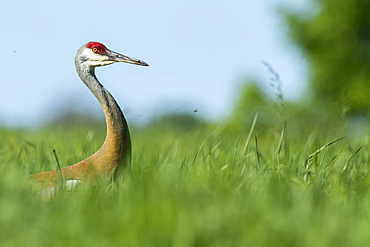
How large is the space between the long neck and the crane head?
0.25 feet

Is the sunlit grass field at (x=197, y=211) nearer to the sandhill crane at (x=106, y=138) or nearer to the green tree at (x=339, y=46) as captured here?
the sandhill crane at (x=106, y=138)

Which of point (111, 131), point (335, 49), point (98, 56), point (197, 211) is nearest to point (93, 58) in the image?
point (98, 56)

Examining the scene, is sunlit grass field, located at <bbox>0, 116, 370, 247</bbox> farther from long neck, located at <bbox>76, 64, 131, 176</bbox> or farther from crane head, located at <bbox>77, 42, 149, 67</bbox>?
crane head, located at <bbox>77, 42, 149, 67</bbox>

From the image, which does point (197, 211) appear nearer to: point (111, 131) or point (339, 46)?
point (111, 131)

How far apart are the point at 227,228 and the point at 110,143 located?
6.99ft

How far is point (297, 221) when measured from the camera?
8.57 feet

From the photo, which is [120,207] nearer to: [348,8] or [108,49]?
[108,49]

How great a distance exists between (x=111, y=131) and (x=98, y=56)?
81 centimetres


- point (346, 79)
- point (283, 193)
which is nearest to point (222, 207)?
point (283, 193)

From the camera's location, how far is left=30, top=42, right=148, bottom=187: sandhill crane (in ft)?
13.5

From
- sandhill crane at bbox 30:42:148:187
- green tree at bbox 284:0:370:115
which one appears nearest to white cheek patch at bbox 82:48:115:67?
sandhill crane at bbox 30:42:148:187

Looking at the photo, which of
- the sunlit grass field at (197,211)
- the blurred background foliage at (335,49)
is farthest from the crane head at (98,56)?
the blurred background foliage at (335,49)

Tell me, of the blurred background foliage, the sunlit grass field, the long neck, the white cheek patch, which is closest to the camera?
the sunlit grass field

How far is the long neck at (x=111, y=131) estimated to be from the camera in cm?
436
